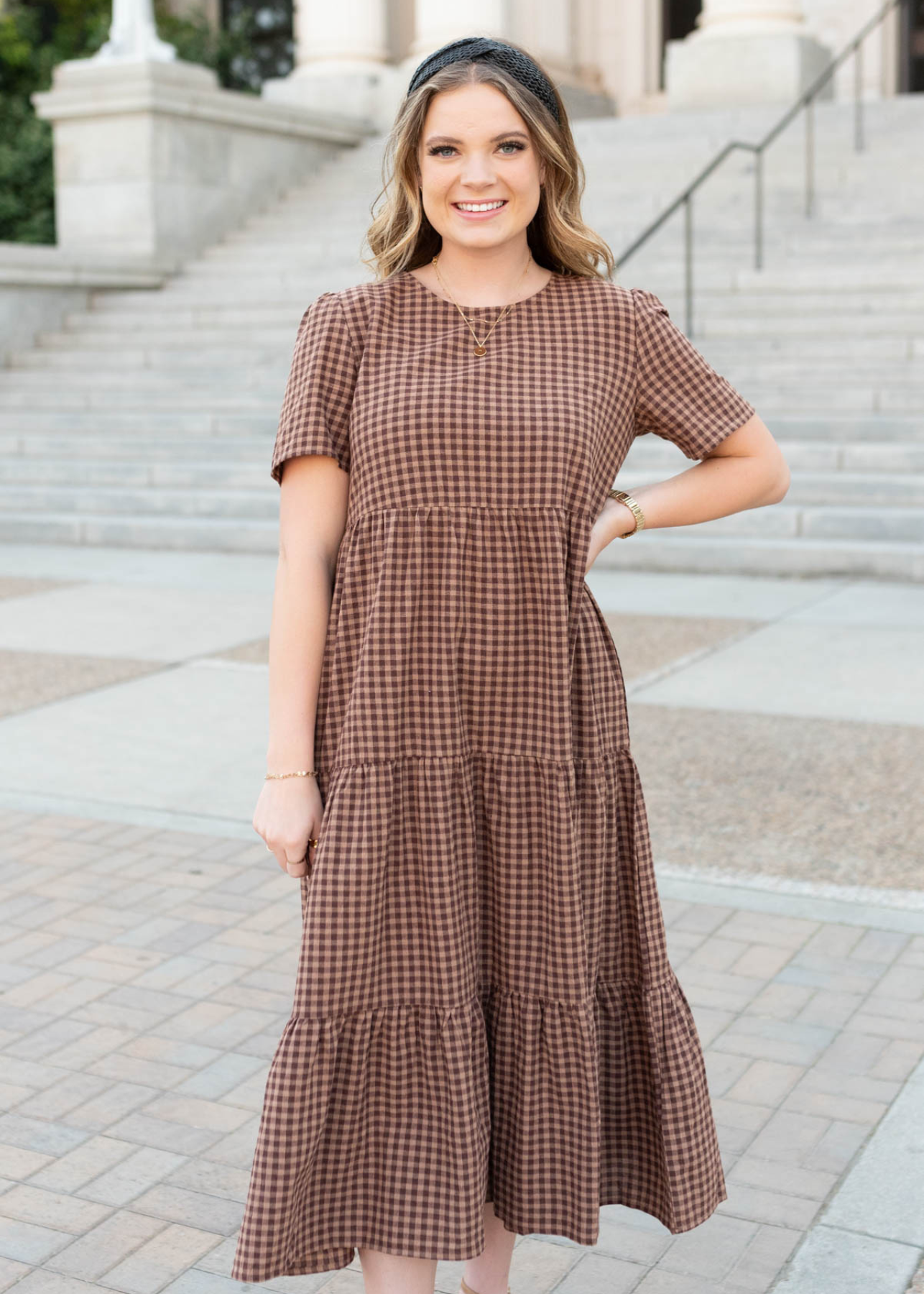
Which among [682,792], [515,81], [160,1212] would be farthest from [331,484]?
[682,792]

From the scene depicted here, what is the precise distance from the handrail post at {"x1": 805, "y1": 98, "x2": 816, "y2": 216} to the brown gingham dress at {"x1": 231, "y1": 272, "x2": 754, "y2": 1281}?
12596 mm

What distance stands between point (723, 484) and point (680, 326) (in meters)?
10.9

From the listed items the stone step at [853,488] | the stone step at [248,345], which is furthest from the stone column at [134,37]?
the stone step at [853,488]

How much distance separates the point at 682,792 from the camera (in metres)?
5.42

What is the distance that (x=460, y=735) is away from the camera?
2.24 meters

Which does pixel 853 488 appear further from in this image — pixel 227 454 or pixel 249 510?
pixel 227 454

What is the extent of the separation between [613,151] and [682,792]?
1234 centimetres

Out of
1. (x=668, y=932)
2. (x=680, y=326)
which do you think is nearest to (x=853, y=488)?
(x=680, y=326)

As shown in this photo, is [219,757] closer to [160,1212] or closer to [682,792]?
[682,792]

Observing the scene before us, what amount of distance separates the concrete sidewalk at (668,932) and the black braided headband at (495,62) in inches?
74.2

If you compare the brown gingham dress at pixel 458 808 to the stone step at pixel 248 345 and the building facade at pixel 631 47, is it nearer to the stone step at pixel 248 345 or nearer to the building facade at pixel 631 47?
the stone step at pixel 248 345

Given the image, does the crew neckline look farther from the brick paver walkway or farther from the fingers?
the brick paver walkway

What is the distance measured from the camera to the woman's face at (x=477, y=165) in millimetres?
2221

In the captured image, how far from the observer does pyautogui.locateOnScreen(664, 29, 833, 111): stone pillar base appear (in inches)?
664
